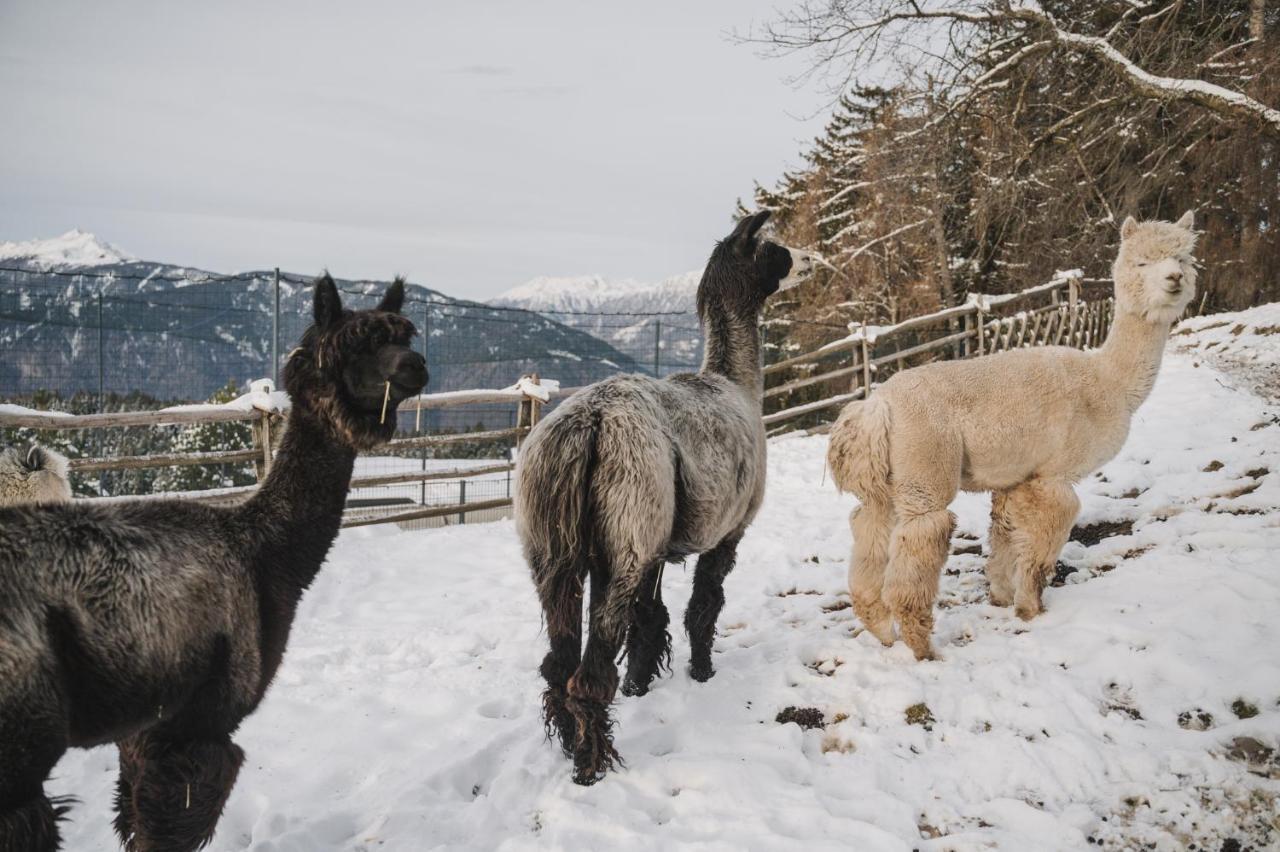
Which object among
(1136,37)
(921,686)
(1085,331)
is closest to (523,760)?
(921,686)

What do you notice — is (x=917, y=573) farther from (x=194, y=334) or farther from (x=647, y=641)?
(x=194, y=334)

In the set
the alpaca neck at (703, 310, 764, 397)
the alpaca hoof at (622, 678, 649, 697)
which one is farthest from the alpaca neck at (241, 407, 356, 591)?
the alpaca neck at (703, 310, 764, 397)

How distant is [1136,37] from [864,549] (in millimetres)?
6503

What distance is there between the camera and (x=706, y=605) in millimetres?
4043

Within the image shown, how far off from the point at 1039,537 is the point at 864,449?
3.65 ft

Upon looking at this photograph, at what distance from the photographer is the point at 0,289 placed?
8.74 metres

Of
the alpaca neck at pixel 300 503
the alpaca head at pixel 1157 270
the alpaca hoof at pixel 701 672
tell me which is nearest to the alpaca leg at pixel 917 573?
the alpaca hoof at pixel 701 672

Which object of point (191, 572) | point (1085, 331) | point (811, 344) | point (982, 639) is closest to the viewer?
point (191, 572)

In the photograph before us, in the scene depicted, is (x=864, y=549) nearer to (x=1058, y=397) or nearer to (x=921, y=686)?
(x=921, y=686)

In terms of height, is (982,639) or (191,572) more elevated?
(191,572)

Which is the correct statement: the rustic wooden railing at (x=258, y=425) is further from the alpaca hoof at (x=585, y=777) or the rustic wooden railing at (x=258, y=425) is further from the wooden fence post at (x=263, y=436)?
the alpaca hoof at (x=585, y=777)

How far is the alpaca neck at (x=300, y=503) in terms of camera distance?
242 centimetres

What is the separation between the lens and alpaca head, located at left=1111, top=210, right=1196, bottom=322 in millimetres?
4184

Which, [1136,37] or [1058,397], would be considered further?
[1136,37]
